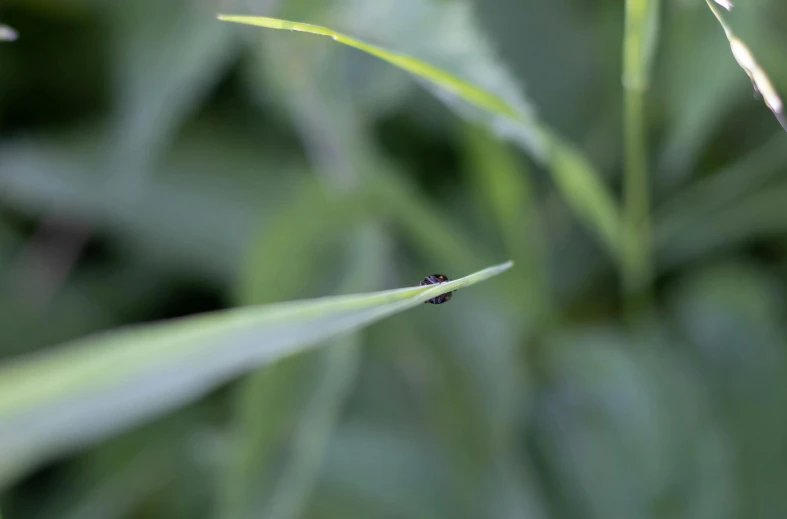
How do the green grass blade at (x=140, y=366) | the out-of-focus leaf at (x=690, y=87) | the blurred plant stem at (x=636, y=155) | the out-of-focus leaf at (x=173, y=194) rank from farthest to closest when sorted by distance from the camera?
the out-of-focus leaf at (x=173, y=194)
the out-of-focus leaf at (x=690, y=87)
the blurred plant stem at (x=636, y=155)
the green grass blade at (x=140, y=366)

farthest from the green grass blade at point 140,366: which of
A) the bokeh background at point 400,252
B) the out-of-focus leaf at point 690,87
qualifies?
the out-of-focus leaf at point 690,87

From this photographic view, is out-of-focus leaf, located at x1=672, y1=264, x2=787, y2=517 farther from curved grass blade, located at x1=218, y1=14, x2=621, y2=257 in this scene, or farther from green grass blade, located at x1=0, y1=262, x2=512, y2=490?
green grass blade, located at x1=0, y1=262, x2=512, y2=490

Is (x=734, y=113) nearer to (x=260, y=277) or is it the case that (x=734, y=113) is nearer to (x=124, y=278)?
(x=260, y=277)

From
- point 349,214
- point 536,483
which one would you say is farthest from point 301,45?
point 536,483

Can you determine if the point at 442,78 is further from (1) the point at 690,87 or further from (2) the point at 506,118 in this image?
(1) the point at 690,87

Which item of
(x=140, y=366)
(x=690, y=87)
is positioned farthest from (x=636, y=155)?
(x=140, y=366)

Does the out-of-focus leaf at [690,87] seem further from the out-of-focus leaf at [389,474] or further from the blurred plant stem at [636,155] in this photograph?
the out-of-focus leaf at [389,474]

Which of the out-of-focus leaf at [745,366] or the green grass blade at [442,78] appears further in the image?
the out-of-focus leaf at [745,366]
